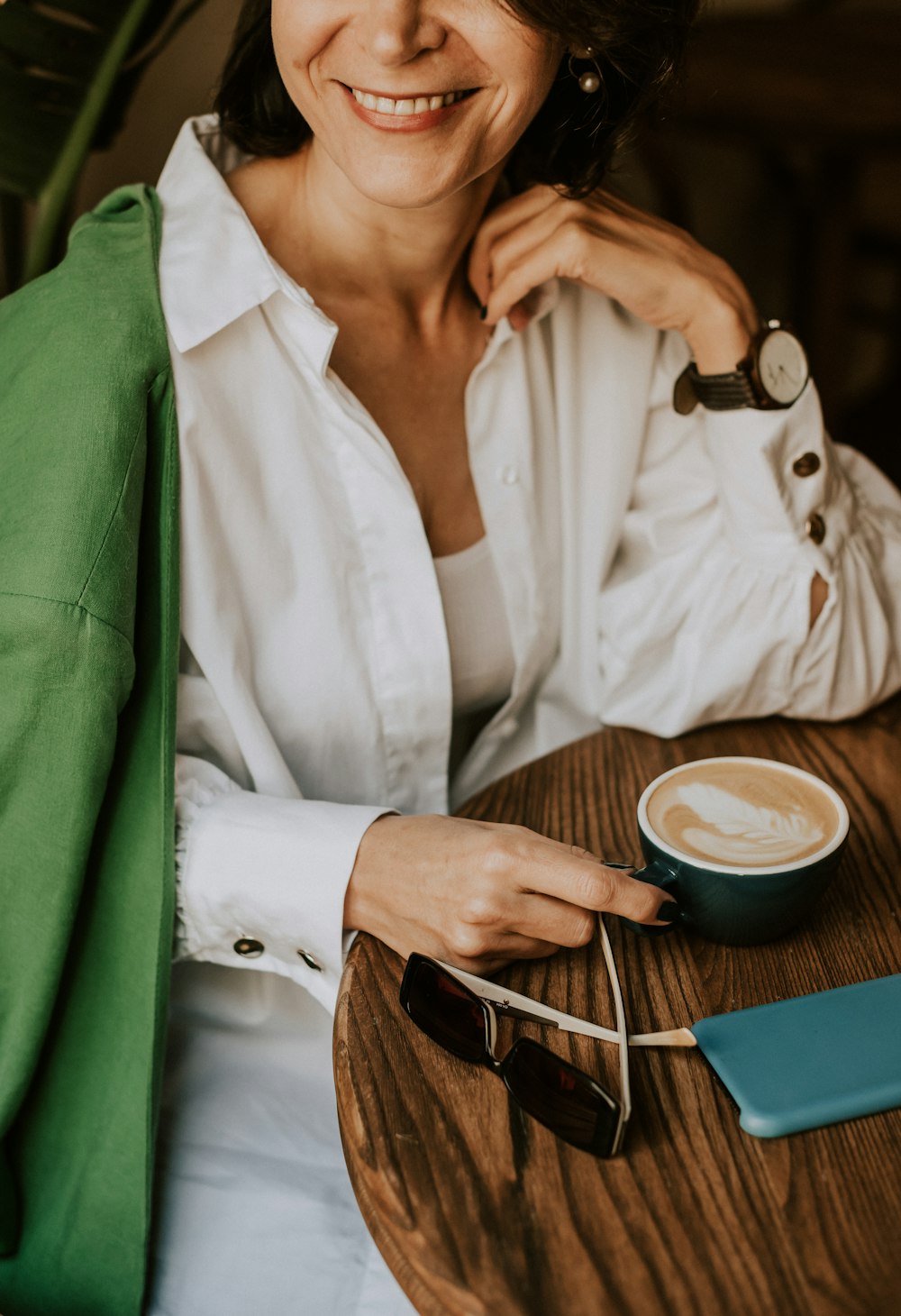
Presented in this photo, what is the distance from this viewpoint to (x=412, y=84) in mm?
1117

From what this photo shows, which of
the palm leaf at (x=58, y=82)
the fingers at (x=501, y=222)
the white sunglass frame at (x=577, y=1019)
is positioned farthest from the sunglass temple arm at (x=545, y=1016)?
the palm leaf at (x=58, y=82)

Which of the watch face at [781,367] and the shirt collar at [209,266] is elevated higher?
the shirt collar at [209,266]

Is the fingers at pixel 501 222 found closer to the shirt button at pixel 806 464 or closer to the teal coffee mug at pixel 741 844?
the shirt button at pixel 806 464

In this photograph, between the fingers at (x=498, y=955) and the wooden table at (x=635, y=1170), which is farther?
the fingers at (x=498, y=955)

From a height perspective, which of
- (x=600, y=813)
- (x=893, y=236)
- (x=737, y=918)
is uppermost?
(x=737, y=918)

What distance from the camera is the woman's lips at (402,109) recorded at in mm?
1141

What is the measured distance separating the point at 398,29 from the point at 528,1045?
0.87m

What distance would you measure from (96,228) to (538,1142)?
94 cm

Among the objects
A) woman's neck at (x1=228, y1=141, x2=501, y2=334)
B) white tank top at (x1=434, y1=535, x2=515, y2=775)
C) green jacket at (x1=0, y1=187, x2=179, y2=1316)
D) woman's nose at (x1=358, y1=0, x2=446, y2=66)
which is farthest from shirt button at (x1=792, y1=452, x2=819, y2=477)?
green jacket at (x1=0, y1=187, x2=179, y2=1316)

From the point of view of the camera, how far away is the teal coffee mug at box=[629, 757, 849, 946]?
886 millimetres

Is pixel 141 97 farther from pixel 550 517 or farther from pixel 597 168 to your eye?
pixel 550 517

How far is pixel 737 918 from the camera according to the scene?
909 millimetres

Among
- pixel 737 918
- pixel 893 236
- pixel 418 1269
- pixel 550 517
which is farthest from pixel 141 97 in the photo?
pixel 893 236

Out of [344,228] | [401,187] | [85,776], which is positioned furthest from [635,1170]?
[344,228]
